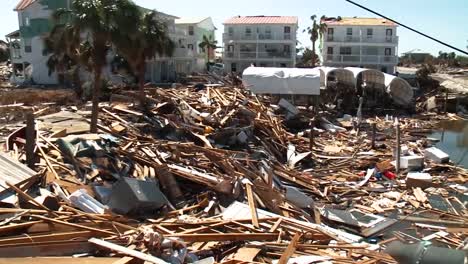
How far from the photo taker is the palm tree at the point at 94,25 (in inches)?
627

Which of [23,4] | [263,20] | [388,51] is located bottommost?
[388,51]

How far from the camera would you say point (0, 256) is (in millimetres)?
7684

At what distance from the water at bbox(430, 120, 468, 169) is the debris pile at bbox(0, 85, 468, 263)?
6.96 feet

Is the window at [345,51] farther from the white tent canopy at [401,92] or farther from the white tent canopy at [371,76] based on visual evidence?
the white tent canopy at [401,92]

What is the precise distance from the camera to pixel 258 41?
60.7 meters

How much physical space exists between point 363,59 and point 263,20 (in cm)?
1304

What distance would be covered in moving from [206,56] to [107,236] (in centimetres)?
5973

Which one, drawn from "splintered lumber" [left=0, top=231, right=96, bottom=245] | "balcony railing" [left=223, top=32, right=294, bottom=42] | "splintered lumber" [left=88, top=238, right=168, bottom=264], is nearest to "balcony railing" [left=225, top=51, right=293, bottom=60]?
"balcony railing" [left=223, top=32, right=294, bottom=42]

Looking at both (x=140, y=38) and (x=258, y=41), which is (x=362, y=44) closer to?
(x=258, y=41)

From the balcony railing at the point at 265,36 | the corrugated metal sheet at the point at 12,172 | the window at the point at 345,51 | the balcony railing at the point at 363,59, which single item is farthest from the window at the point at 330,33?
the corrugated metal sheet at the point at 12,172

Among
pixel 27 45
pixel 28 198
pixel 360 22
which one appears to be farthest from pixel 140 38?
pixel 360 22

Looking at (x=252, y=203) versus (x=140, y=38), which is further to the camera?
(x=140, y=38)

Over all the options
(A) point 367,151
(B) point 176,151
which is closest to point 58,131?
(B) point 176,151

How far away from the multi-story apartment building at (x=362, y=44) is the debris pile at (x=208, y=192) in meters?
33.2
